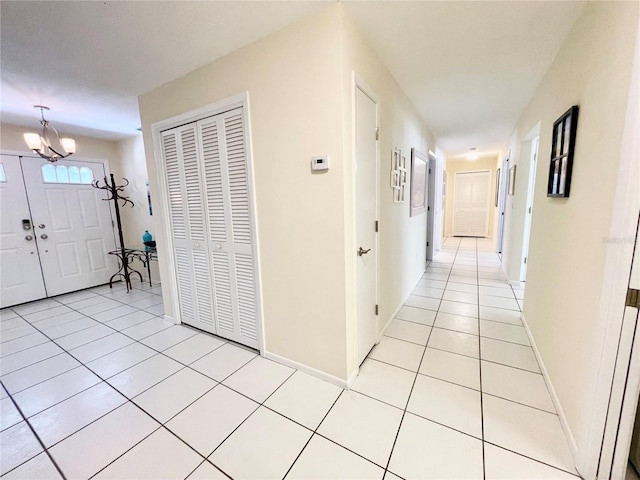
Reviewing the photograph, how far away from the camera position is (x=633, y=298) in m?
1.04

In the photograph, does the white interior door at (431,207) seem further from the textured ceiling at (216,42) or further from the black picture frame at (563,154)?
the black picture frame at (563,154)

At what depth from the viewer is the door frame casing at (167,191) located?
6.46 feet

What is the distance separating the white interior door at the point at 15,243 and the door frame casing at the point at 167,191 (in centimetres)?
243

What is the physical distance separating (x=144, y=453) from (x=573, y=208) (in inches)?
→ 109

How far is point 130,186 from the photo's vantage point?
447cm

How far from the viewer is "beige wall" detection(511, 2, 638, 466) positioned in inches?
45.6

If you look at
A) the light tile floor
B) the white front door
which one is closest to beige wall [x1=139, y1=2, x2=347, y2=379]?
the white front door

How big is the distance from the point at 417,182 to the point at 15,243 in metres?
5.48

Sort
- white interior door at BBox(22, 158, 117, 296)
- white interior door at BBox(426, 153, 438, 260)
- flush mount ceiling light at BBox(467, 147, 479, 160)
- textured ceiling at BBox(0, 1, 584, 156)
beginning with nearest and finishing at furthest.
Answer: textured ceiling at BBox(0, 1, 584, 156)
white interior door at BBox(22, 158, 117, 296)
white interior door at BBox(426, 153, 438, 260)
flush mount ceiling light at BBox(467, 147, 479, 160)

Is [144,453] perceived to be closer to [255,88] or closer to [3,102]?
[255,88]

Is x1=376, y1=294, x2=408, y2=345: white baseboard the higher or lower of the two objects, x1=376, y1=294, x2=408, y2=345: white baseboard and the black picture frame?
the lower

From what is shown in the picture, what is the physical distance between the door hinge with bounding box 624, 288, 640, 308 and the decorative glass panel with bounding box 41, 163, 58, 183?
19.5ft

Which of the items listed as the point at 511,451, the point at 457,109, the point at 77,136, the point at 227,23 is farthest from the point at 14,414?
the point at 457,109

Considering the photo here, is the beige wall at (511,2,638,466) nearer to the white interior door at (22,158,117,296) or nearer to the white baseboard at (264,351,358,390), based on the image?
the white baseboard at (264,351,358,390)
